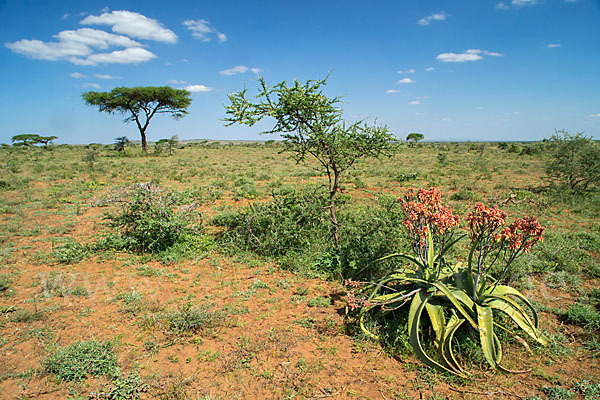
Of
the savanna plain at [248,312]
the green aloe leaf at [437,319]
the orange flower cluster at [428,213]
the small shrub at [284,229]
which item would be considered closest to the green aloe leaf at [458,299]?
the green aloe leaf at [437,319]

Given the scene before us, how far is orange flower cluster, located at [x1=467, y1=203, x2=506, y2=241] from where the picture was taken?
2926 millimetres

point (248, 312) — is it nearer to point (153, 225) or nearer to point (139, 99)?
point (153, 225)

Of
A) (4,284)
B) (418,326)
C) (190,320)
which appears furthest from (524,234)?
(4,284)

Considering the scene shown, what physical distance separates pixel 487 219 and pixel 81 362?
4.37 m

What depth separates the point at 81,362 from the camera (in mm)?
3283

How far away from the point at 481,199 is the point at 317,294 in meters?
8.51

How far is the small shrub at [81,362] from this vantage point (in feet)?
10.5

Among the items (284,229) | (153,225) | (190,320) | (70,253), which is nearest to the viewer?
(190,320)

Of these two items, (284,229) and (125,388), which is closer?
(125,388)

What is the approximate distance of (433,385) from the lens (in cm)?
304

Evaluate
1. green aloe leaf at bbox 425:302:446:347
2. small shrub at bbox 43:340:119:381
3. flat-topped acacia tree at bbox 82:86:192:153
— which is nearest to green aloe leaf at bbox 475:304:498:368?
green aloe leaf at bbox 425:302:446:347

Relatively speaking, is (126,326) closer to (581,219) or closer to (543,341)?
(543,341)

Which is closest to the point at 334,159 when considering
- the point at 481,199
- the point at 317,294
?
the point at 317,294

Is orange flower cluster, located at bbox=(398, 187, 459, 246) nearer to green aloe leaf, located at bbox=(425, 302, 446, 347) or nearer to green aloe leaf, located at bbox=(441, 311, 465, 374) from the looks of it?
green aloe leaf, located at bbox=(425, 302, 446, 347)
